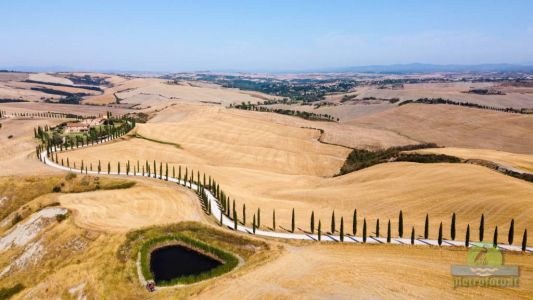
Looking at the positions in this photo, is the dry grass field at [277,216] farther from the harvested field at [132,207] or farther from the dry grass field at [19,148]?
the dry grass field at [19,148]

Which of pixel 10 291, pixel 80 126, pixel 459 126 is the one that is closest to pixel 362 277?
pixel 10 291

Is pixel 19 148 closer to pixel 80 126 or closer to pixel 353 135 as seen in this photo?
pixel 80 126

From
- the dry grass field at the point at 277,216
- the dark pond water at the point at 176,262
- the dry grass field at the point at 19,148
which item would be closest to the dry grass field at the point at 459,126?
Result: the dry grass field at the point at 277,216

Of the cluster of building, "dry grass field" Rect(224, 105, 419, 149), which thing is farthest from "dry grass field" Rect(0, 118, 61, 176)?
"dry grass field" Rect(224, 105, 419, 149)

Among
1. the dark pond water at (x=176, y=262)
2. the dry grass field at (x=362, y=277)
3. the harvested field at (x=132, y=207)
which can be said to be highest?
the dry grass field at (x=362, y=277)

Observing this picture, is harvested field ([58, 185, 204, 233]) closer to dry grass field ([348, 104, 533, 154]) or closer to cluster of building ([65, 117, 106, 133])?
cluster of building ([65, 117, 106, 133])

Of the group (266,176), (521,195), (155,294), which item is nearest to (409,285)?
(155,294)
